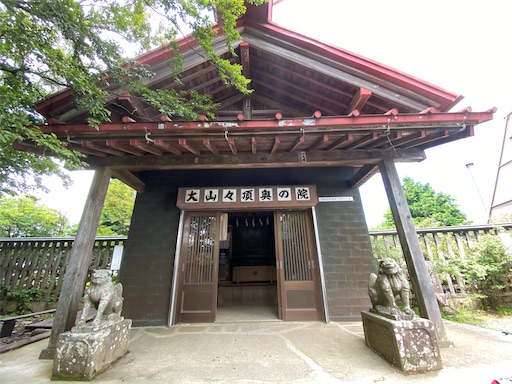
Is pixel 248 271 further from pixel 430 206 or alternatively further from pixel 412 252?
pixel 430 206

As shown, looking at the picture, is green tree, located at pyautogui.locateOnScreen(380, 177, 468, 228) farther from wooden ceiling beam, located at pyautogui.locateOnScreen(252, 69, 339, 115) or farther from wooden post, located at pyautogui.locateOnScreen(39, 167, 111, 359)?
wooden post, located at pyautogui.locateOnScreen(39, 167, 111, 359)

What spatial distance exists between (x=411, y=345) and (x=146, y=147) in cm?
434

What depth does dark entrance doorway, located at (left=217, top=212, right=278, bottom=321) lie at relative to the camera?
18.2 ft

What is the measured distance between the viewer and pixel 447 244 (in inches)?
199

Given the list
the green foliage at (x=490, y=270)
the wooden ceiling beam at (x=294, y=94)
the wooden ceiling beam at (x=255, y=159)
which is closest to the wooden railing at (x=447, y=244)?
the green foliage at (x=490, y=270)

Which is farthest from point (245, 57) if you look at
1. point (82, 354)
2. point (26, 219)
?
point (26, 219)

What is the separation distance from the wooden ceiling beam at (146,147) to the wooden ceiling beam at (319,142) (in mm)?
2615

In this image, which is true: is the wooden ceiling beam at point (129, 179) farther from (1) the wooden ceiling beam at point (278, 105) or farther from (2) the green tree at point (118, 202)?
(2) the green tree at point (118, 202)

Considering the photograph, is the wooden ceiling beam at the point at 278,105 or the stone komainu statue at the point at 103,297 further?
the wooden ceiling beam at the point at 278,105

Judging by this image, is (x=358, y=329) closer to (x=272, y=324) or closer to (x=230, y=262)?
(x=272, y=324)

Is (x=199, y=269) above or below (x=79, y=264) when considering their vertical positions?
below

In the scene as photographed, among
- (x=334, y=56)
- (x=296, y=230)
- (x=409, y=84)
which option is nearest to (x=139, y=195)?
(x=296, y=230)

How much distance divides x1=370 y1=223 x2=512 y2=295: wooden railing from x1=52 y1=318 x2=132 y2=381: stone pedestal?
5.65m

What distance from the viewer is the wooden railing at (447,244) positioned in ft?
15.7
